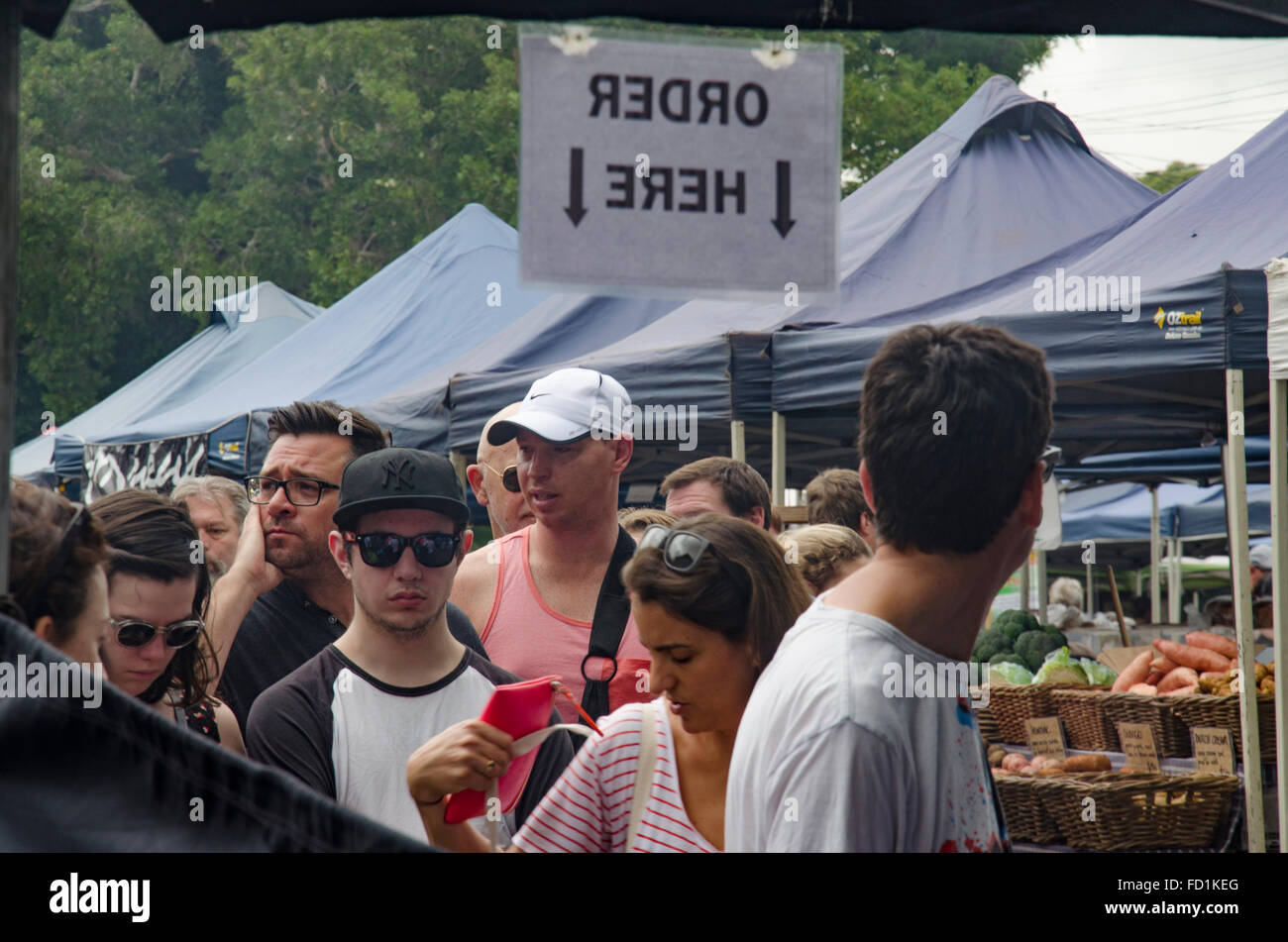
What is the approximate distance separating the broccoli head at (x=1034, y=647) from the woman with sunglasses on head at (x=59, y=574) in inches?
200

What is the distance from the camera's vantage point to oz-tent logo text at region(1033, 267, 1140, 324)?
486 cm

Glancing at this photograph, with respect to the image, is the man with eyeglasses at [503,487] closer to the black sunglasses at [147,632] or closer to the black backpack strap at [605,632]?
the black backpack strap at [605,632]

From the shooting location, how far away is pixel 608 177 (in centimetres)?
169

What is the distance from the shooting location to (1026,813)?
183 inches

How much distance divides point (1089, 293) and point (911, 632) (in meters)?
4.17

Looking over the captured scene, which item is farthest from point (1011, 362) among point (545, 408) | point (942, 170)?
point (942, 170)


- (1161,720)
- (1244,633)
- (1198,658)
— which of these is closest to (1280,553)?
(1244,633)

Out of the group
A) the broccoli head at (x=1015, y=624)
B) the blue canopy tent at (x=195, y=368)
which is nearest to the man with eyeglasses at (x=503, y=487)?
the broccoli head at (x=1015, y=624)

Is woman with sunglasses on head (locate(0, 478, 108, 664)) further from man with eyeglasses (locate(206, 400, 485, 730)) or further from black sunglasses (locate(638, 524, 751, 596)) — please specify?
man with eyeglasses (locate(206, 400, 485, 730))

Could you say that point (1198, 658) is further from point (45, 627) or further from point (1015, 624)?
point (45, 627)

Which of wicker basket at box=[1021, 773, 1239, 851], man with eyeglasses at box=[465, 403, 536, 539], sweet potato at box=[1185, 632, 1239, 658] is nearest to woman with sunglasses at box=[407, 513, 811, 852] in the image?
man with eyeglasses at box=[465, 403, 536, 539]

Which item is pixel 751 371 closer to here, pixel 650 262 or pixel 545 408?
pixel 545 408

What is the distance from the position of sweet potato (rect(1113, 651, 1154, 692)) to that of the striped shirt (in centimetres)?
378
